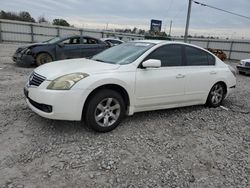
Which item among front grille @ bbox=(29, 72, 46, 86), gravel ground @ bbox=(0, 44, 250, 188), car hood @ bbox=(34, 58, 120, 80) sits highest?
car hood @ bbox=(34, 58, 120, 80)

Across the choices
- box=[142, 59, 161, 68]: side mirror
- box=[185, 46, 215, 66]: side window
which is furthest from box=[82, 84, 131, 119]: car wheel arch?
box=[185, 46, 215, 66]: side window

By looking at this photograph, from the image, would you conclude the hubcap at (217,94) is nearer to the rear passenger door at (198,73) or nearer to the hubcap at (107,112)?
the rear passenger door at (198,73)

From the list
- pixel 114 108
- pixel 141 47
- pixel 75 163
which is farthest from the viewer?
pixel 141 47

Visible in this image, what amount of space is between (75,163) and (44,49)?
24.9ft

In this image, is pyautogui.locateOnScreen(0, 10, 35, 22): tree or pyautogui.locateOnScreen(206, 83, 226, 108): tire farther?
pyautogui.locateOnScreen(0, 10, 35, 22): tree

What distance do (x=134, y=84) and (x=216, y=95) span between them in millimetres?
2566

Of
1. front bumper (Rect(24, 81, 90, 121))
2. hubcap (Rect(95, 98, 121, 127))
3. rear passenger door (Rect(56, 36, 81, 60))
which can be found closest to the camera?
front bumper (Rect(24, 81, 90, 121))

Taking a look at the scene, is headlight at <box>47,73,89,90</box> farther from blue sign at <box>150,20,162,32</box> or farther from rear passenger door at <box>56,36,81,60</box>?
blue sign at <box>150,20,162,32</box>

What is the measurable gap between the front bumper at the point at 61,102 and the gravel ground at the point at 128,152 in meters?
0.36

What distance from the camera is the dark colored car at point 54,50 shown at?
31.0 ft

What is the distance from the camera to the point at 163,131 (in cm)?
411

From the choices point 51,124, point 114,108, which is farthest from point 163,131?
point 51,124

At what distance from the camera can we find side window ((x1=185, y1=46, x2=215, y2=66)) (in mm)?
4980

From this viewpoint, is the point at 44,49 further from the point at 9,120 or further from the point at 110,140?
the point at 110,140
